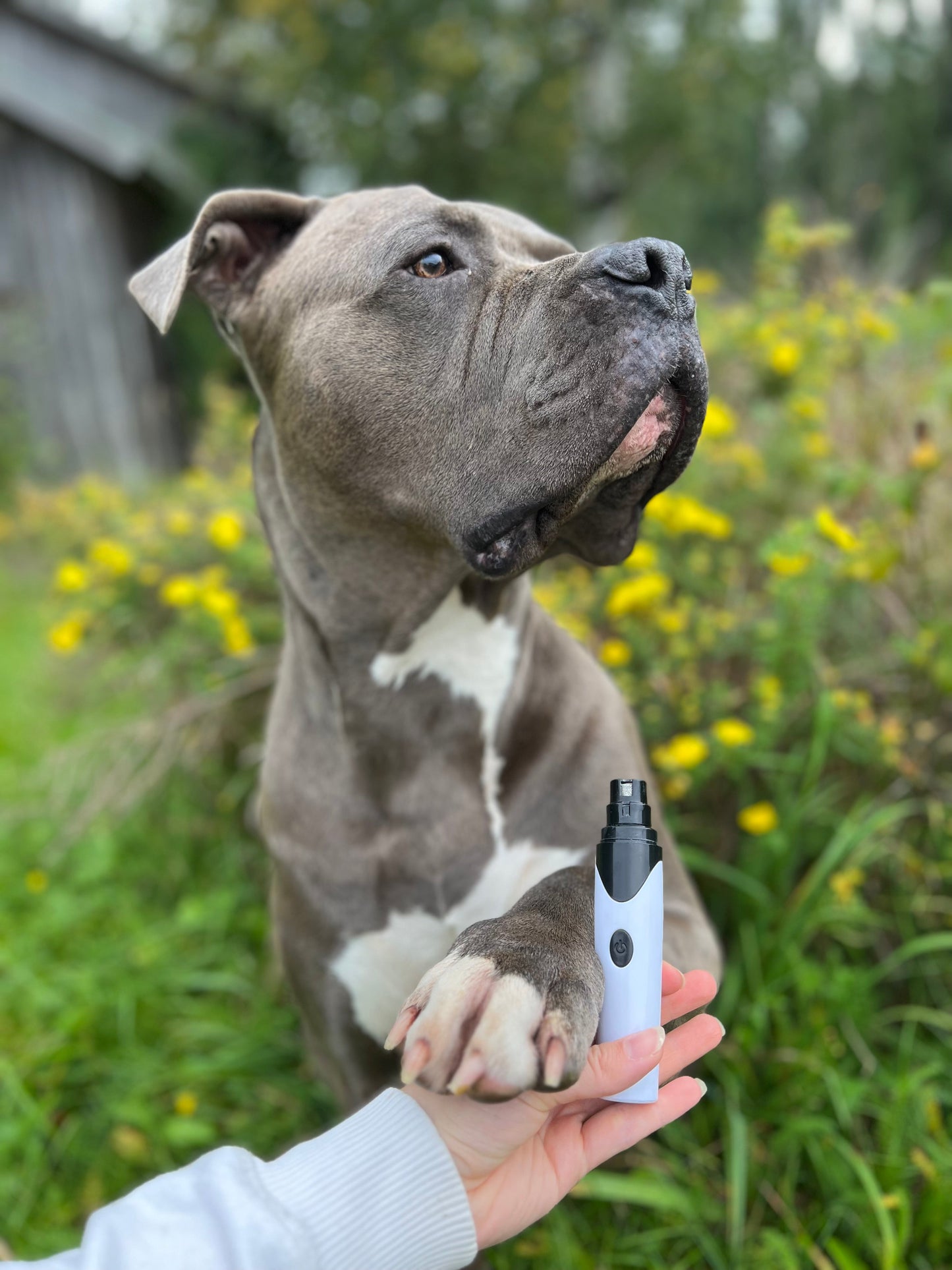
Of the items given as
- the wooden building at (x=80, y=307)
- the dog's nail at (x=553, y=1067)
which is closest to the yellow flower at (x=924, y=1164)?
the dog's nail at (x=553, y=1067)

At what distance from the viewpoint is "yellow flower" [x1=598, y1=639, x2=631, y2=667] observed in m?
2.60

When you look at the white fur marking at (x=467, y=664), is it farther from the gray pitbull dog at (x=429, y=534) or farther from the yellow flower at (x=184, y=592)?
the yellow flower at (x=184, y=592)

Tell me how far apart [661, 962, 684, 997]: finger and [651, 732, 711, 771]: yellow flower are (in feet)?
2.71

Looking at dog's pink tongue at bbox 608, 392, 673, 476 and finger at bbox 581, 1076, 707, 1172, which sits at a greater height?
dog's pink tongue at bbox 608, 392, 673, 476

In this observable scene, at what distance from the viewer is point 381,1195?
51.6 inches

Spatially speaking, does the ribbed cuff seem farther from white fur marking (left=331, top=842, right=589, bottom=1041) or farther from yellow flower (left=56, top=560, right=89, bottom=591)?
yellow flower (left=56, top=560, right=89, bottom=591)

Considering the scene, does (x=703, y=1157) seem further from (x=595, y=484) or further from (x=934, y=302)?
(x=934, y=302)

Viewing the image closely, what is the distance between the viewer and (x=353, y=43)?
37.4ft

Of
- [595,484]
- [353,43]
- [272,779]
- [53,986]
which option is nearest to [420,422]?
[595,484]

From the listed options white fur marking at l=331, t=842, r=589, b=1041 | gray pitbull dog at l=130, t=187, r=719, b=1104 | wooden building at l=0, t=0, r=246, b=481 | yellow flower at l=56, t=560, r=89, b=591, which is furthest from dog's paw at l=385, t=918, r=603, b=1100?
wooden building at l=0, t=0, r=246, b=481

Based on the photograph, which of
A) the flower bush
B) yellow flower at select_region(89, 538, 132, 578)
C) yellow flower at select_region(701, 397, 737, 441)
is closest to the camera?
the flower bush

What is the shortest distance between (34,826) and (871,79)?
12538mm

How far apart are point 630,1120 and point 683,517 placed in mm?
1567

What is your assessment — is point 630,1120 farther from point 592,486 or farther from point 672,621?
point 672,621
